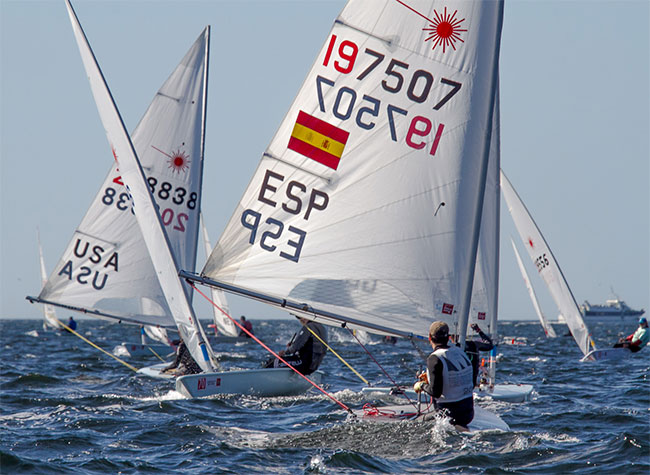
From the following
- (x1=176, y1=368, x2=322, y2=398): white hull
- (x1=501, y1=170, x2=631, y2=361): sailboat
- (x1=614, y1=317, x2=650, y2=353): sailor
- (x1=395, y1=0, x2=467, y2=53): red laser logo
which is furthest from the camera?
(x1=614, y1=317, x2=650, y2=353): sailor

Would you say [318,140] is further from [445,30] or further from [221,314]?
[221,314]

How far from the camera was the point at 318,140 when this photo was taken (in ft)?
31.0

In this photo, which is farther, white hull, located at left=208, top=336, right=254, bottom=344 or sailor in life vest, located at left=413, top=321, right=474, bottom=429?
white hull, located at left=208, top=336, right=254, bottom=344

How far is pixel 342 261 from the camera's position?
30.6 ft

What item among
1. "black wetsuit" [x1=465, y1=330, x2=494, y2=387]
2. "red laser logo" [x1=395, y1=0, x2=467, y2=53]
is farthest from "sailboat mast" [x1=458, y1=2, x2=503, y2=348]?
"black wetsuit" [x1=465, y1=330, x2=494, y2=387]

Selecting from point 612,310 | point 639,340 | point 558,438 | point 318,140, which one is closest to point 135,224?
point 318,140

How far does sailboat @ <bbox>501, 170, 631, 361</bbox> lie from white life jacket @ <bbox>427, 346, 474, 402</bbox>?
12.1m

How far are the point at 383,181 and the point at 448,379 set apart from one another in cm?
239

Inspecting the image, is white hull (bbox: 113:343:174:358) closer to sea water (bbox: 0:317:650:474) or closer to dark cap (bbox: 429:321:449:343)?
sea water (bbox: 0:317:650:474)

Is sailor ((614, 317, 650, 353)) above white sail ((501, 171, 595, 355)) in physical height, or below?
below

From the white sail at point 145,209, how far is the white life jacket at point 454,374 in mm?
4733

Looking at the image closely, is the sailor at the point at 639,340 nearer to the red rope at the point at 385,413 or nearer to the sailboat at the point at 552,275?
the sailboat at the point at 552,275

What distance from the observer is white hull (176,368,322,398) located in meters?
12.1

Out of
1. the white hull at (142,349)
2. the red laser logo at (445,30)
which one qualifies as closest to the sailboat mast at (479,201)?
the red laser logo at (445,30)
